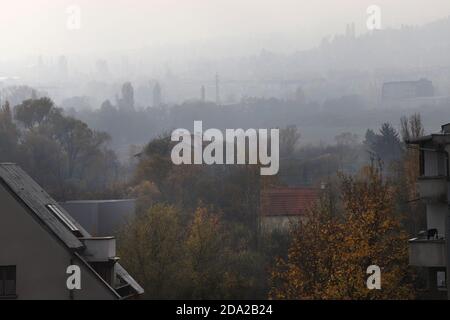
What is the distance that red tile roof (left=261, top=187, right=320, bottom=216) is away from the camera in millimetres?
44094

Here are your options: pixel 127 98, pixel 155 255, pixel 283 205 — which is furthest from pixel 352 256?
pixel 127 98

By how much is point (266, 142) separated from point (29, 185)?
37.6 meters

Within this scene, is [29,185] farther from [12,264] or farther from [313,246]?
[313,246]

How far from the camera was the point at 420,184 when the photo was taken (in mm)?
19531

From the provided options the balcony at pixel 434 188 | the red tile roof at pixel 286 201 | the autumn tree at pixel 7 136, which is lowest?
the balcony at pixel 434 188

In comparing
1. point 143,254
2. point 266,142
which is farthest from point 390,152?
point 143,254

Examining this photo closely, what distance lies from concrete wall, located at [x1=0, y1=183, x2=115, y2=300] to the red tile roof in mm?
26464

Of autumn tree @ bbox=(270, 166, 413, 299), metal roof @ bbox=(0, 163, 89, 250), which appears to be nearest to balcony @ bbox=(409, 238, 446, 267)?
autumn tree @ bbox=(270, 166, 413, 299)

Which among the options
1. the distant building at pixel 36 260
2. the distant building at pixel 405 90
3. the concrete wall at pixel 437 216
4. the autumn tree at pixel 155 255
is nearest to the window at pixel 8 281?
the distant building at pixel 36 260

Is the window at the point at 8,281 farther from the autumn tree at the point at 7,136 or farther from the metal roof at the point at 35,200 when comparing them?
the autumn tree at the point at 7,136

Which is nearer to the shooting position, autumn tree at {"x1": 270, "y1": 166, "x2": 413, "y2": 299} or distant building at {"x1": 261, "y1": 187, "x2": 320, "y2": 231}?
autumn tree at {"x1": 270, "y1": 166, "x2": 413, "y2": 299}

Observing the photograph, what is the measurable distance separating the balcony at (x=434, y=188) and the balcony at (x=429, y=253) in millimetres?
1134

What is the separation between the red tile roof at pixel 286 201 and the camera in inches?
1736

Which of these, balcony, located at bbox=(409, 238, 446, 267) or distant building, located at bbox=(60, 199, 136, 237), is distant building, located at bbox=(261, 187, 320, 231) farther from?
balcony, located at bbox=(409, 238, 446, 267)
